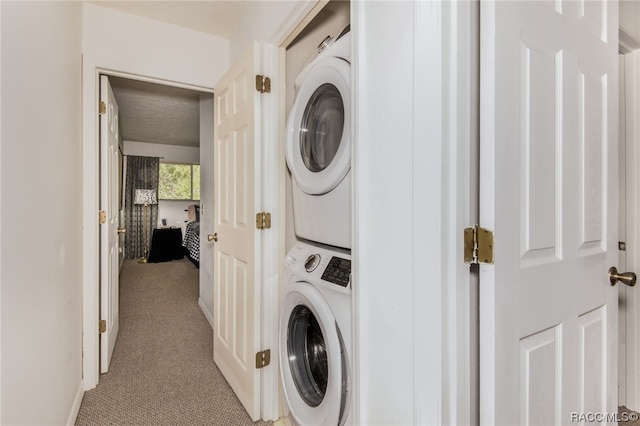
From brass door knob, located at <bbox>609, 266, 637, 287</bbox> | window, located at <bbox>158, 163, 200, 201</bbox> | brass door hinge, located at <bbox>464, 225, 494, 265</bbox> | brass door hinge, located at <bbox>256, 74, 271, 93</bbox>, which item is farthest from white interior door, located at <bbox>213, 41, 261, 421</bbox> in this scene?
window, located at <bbox>158, 163, 200, 201</bbox>

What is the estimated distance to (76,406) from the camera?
1801mm

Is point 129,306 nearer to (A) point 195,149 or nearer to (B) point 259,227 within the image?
(B) point 259,227

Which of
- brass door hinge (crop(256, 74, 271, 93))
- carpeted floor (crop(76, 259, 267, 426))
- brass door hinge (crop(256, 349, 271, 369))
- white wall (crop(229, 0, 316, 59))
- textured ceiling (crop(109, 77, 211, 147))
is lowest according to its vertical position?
carpeted floor (crop(76, 259, 267, 426))

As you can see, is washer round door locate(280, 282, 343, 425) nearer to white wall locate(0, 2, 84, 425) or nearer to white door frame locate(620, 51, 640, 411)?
white wall locate(0, 2, 84, 425)

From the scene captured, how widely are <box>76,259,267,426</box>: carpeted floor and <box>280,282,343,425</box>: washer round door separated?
1.78 feet

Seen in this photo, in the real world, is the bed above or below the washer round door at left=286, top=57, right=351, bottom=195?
below

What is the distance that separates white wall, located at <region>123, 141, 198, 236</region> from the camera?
6.65 metres

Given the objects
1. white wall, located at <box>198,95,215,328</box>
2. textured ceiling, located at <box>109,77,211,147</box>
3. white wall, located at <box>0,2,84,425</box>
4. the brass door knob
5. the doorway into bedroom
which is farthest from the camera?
textured ceiling, located at <box>109,77,211,147</box>

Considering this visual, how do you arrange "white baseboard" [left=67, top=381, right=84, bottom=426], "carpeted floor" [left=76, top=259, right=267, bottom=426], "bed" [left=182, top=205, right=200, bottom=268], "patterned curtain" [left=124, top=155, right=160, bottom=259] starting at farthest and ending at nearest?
1. "patterned curtain" [left=124, top=155, right=160, bottom=259]
2. "bed" [left=182, top=205, right=200, bottom=268]
3. "carpeted floor" [left=76, top=259, right=267, bottom=426]
4. "white baseboard" [left=67, top=381, right=84, bottom=426]

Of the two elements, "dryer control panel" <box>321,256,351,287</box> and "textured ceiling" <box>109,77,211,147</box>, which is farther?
"textured ceiling" <box>109,77,211,147</box>

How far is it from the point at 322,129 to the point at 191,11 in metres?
1.55

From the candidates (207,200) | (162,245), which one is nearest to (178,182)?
(162,245)

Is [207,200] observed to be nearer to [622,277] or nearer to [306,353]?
[306,353]

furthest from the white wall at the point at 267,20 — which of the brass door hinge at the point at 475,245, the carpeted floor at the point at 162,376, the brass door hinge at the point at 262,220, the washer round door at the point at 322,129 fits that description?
the carpeted floor at the point at 162,376
